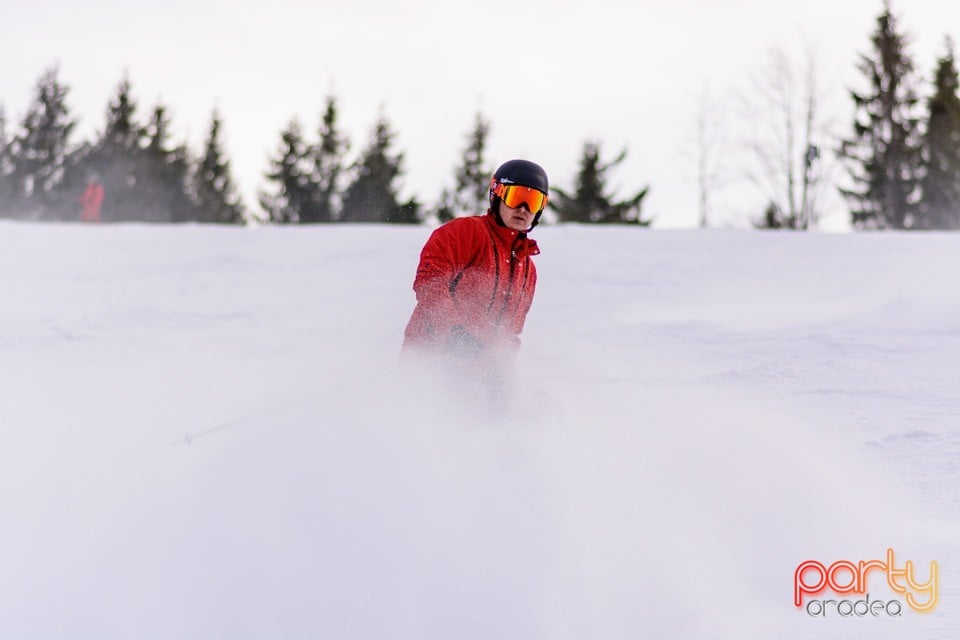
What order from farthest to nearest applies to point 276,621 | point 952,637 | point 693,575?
1. point 693,575
2. point 276,621
3. point 952,637

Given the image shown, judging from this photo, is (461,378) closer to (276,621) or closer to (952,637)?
(276,621)

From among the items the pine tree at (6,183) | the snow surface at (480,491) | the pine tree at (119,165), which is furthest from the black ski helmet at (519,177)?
the pine tree at (6,183)

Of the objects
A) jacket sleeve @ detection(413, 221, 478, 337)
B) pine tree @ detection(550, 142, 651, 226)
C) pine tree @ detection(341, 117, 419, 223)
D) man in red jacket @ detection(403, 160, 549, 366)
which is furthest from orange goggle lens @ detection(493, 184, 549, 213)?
pine tree @ detection(341, 117, 419, 223)

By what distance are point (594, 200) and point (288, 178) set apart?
46.8 feet

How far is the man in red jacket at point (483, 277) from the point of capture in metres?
3.65

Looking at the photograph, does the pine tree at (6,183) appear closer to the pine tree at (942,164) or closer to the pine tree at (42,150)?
the pine tree at (42,150)

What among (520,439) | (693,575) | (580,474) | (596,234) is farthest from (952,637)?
(596,234)

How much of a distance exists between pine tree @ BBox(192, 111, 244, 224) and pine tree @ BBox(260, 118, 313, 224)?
4751mm

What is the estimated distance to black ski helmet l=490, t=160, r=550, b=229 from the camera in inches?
152

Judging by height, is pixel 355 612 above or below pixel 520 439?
below

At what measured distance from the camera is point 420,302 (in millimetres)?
3676

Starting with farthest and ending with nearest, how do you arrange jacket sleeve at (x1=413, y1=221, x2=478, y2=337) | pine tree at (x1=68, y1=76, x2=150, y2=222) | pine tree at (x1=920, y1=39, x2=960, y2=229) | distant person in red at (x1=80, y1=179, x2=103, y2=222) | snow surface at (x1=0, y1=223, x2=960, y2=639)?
pine tree at (x1=68, y1=76, x2=150, y2=222) → pine tree at (x1=920, y1=39, x2=960, y2=229) → distant person in red at (x1=80, y1=179, x2=103, y2=222) → jacket sleeve at (x1=413, y1=221, x2=478, y2=337) → snow surface at (x1=0, y1=223, x2=960, y2=639)

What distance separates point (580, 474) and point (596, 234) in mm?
9935

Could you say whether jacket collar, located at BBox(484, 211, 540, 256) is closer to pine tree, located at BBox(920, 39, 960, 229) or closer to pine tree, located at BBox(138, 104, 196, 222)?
pine tree, located at BBox(920, 39, 960, 229)
